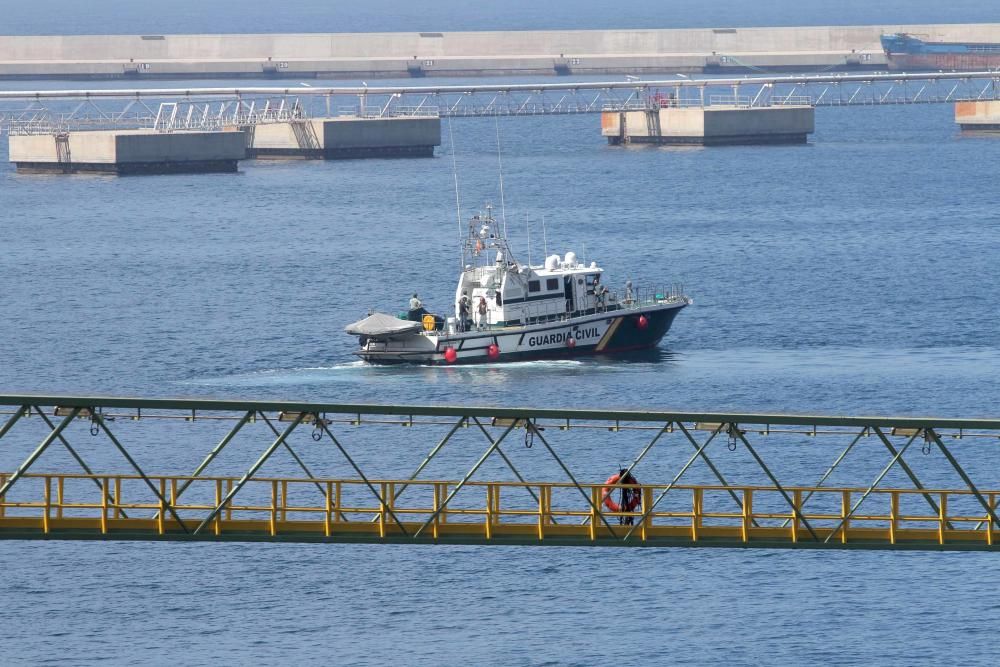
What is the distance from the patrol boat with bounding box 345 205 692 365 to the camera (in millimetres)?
99188

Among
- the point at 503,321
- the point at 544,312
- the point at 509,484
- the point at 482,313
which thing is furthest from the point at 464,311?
the point at 509,484

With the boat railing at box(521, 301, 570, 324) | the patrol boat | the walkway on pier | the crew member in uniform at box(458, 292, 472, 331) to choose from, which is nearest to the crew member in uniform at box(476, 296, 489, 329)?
the patrol boat

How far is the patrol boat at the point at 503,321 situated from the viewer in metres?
99.2

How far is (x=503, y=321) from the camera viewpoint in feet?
330

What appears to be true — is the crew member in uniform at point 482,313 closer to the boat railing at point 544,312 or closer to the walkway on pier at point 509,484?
the boat railing at point 544,312

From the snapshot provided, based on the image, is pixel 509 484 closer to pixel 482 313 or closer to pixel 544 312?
pixel 482 313

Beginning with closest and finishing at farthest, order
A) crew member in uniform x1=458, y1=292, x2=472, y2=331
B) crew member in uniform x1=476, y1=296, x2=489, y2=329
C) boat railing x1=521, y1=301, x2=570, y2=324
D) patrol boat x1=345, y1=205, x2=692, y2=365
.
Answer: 1. patrol boat x1=345, y1=205, x2=692, y2=365
2. crew member in uniform x1=476, y1=296, x2=489, y2=329
3. crew member in uniform x1=458, y1=292, x2=472, y2=331
4. boat railing x1=521, y1=301, x2=570, y2=324

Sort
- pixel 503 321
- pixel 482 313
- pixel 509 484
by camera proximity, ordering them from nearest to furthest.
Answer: pixel 509 484 < pixel 482 313 < pixel 503 321

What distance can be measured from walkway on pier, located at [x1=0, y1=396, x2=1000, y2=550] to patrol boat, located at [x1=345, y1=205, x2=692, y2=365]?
818 centimetres

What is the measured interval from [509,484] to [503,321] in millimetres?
53883

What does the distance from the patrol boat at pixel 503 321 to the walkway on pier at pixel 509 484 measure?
26.8 ft

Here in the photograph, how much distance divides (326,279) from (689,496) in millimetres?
61295

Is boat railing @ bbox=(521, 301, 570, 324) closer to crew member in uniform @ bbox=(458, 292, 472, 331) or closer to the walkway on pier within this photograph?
crew member in uniform @ bbox=(458, 292, 472, 331)

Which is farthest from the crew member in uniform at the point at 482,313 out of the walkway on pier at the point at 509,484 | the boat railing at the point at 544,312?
the walkway on pier at the point at 509,484
